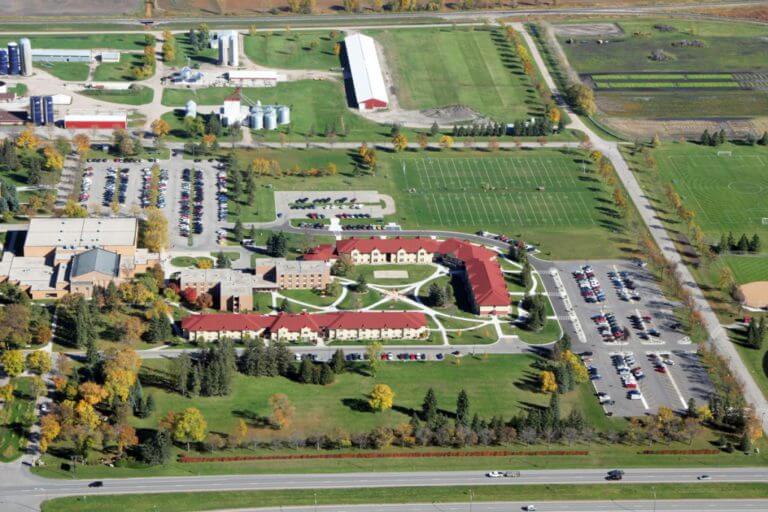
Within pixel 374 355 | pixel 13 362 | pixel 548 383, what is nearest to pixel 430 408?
pixel 374 355

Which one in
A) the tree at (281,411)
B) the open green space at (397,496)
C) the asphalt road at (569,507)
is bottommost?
the asphalt road at (569,507)

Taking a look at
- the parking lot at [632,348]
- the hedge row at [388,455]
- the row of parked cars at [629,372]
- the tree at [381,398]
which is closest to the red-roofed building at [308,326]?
the tree at [381,398]

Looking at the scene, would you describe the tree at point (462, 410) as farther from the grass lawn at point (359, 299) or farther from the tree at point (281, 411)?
the grass lawn at point (359, 299)

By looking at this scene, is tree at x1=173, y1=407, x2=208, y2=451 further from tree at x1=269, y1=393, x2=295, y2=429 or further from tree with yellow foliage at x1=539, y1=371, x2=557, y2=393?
tree with yellow foliage at x1=539, y1=371, x2=557, y2=393

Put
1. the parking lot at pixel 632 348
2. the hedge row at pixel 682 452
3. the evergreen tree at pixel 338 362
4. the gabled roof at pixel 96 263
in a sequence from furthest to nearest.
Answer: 1. the gabled roof at pixel 96 263
2. the evergreen tree at pixel 338 362
3. the parking lot at pixel 632 348
4. the hedge row at pixel 682 452

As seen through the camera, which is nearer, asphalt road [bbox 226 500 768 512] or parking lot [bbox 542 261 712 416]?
asphalt road [bbox 226 500 768 512]

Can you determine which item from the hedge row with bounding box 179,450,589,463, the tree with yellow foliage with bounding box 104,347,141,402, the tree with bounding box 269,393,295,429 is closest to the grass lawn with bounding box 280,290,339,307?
the tree with bounding box 269,393,295,429
